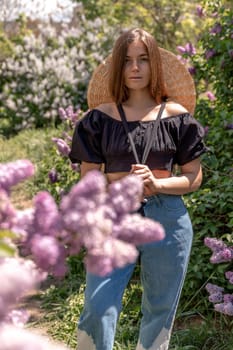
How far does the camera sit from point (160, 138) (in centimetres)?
259

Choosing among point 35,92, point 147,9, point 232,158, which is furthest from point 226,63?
point 147,9

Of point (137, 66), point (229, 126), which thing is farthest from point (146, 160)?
point (229, 126)

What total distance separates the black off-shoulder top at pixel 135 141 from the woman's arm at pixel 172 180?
0.04 metres

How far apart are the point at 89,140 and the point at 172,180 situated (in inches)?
14.8

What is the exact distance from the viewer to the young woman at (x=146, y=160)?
8.23 feet

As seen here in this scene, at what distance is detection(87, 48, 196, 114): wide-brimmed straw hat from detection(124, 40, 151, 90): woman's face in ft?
1.12

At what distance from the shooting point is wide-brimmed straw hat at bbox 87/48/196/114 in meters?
2.96

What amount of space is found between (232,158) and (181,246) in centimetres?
230

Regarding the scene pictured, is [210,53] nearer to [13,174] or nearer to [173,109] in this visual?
[173,109]

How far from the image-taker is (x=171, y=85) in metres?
Answer: 2.97

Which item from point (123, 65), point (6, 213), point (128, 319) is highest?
point (6, 213)

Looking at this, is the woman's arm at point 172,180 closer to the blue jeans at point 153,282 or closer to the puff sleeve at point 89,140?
the blue jeans at point 153,282

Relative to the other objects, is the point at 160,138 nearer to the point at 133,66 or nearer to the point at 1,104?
Result: the point at 133,66

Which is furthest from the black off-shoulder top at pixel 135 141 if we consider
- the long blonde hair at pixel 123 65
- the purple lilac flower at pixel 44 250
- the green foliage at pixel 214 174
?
the purple lilac flower at pixel 44 250
